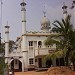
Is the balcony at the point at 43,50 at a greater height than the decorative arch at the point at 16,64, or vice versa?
the balcony at the point at 43,50

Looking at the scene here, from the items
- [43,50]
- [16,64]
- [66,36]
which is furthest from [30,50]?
[66,36]

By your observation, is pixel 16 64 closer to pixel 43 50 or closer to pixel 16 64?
pixel 16 64

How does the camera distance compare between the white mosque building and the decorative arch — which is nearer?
the white mosque building

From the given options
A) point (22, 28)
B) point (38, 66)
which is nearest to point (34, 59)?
point (38, 66)

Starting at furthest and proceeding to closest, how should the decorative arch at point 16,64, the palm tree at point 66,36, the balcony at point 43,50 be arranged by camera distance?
1. the decorative arch at point 16,64
2. the balcony at point 43,50
3. the palm tree at point 66,36

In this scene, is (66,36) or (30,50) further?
(30,50)

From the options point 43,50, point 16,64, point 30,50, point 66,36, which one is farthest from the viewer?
point 16,64

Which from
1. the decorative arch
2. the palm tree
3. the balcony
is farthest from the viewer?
the decorative arch

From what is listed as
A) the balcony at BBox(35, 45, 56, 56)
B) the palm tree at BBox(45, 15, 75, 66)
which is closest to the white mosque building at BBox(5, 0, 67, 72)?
the balcony at BBox(35, 45, 56, 56)

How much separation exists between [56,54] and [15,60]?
49.5 feet

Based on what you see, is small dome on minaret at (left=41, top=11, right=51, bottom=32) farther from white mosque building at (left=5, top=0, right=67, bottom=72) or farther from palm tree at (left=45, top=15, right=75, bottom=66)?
palm tree at (left=45, top=15, right=75, bottom=66)

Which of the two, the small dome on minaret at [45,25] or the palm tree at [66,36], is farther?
the small dome on minaret at [45,25]

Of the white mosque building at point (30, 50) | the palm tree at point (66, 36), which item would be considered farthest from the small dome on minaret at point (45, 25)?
the palm tree at point (66, 36)

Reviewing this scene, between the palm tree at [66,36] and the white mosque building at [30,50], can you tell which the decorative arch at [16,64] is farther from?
the palm tree at [66,36]
